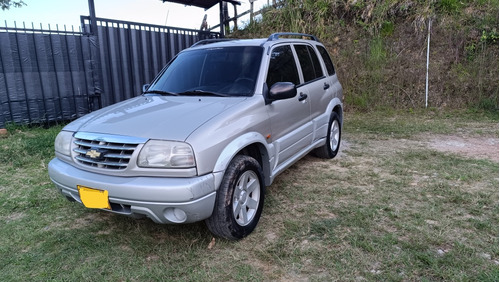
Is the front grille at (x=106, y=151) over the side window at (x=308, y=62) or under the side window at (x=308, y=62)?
under

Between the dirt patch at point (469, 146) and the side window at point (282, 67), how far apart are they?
303 cm

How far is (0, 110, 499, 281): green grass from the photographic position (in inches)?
97.0

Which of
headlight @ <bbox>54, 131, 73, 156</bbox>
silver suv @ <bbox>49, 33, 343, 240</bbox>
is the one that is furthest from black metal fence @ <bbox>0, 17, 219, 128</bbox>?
headlight @ <bbox>54, 131, 73, 156</bbox>

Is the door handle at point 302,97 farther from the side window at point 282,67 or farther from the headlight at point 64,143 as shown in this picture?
the headlight at point 64,143

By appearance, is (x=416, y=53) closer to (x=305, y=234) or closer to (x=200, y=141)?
(x=305, y=234)

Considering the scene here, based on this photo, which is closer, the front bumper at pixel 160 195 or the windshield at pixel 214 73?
the front bumper at pixel 160 195

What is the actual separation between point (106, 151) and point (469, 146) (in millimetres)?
5552

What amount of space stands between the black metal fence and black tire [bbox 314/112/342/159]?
5062mm

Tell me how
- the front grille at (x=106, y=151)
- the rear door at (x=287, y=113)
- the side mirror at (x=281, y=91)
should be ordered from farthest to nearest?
the rear door at (x=287, y=113) < the side mirror at (x=281, y=91) < the front grille at (x=106, y=151)

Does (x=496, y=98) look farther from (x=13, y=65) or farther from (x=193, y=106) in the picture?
(x=13, y=65)

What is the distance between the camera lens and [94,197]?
8.48 feet

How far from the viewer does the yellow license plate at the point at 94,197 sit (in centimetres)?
254

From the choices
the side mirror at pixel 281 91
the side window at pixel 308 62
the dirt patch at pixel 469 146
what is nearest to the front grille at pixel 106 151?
the side mirror at pixel 281 91

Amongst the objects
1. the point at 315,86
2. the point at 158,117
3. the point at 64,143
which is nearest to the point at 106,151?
the point at 158,117
